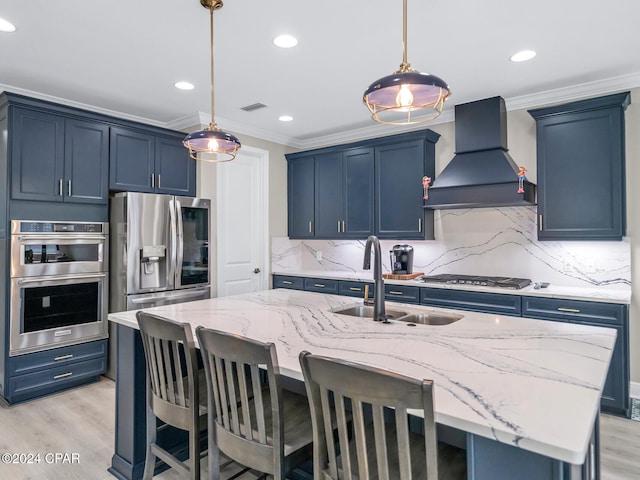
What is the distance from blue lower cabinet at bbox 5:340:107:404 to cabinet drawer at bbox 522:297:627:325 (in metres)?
3.71

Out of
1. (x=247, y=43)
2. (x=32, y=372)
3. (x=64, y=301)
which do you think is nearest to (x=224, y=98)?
(x=247, y=43)

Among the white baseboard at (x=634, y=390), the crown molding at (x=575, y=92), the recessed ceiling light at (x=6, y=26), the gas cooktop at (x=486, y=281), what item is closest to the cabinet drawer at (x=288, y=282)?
the gas cooktop at (x=486, y=281)

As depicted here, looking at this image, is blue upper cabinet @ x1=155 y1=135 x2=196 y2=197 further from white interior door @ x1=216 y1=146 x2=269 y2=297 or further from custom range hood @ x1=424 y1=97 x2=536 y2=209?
custom range hood @ x1=424 y1=97 x2=536 y2=209

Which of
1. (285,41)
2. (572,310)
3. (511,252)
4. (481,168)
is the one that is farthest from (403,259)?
(285,41)

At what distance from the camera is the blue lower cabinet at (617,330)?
2906 millimetres

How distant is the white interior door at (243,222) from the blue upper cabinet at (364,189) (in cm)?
44

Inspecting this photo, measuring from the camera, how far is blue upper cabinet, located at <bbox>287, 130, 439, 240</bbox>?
4.21 meters

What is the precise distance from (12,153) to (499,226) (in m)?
4.26

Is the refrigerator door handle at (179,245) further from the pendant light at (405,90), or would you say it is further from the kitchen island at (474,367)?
the pendant light at (405,90)

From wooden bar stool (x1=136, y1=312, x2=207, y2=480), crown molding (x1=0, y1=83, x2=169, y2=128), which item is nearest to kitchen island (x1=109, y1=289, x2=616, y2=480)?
wooden bar stool (x1=136, y1=312, x2=207, y2=480)

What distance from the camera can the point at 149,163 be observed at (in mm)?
4000

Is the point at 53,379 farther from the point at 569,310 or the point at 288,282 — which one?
the point at 569,310

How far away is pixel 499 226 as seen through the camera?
13.0 feet

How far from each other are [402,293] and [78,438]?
2822mm
